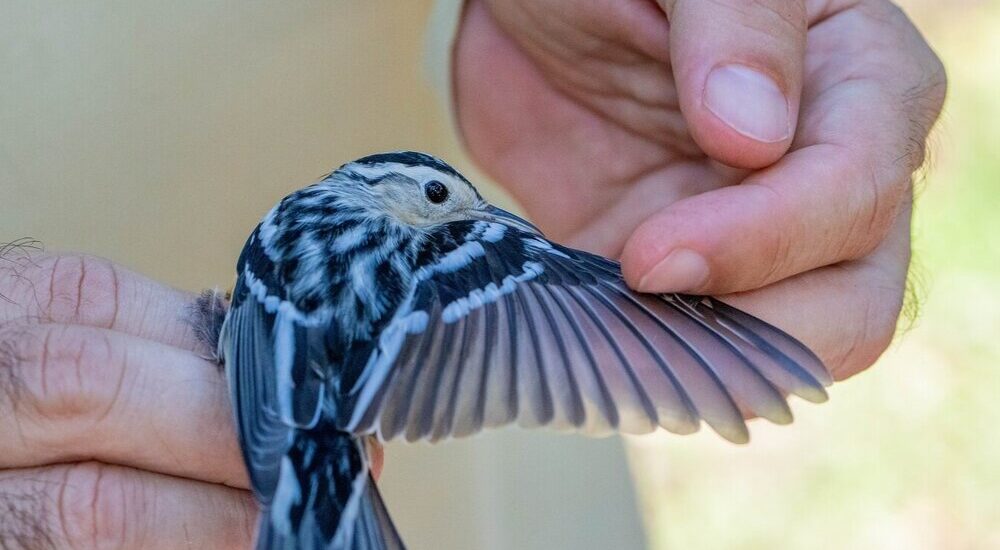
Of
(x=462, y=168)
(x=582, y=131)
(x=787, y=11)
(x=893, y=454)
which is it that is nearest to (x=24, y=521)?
(x=787, y=11)

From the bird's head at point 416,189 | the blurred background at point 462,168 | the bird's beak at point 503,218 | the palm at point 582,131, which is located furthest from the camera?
the blurred background at point 462,168

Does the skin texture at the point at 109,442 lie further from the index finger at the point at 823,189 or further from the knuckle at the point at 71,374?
the index finger at the point at 823,189

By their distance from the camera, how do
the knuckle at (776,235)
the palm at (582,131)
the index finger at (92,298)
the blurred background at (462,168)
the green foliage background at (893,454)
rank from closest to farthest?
the index finger at (92,298), the knuckle at (776,235), the palm at (582,131), the blurred background at (462,168), the green foliage background at (893,454)

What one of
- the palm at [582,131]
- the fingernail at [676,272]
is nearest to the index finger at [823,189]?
the fingernail at [676,272]

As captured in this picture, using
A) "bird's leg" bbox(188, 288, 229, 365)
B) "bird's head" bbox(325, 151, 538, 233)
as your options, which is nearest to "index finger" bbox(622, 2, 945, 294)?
"bird's head" bbox(325, 151, 538, 233)

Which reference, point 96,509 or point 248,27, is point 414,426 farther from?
point 248,27

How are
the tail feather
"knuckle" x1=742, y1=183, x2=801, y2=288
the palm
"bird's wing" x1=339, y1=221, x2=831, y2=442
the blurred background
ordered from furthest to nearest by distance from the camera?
the blurred background < the palm < "knuckle" x1=742, y1=183, x2=801, y2=288 < "bird's wing" x1=339, y1=221, x2=831, y2=442 < the tail feather

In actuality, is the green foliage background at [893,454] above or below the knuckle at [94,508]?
below

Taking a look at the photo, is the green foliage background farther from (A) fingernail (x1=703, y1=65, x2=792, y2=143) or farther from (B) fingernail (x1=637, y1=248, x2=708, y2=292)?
(B) fingernail (x1=637, y1=248, x2=708, y2=292)

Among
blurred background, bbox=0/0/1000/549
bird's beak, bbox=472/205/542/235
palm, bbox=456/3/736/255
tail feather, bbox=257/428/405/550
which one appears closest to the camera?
tail feather, bbox=257/428/405/550
